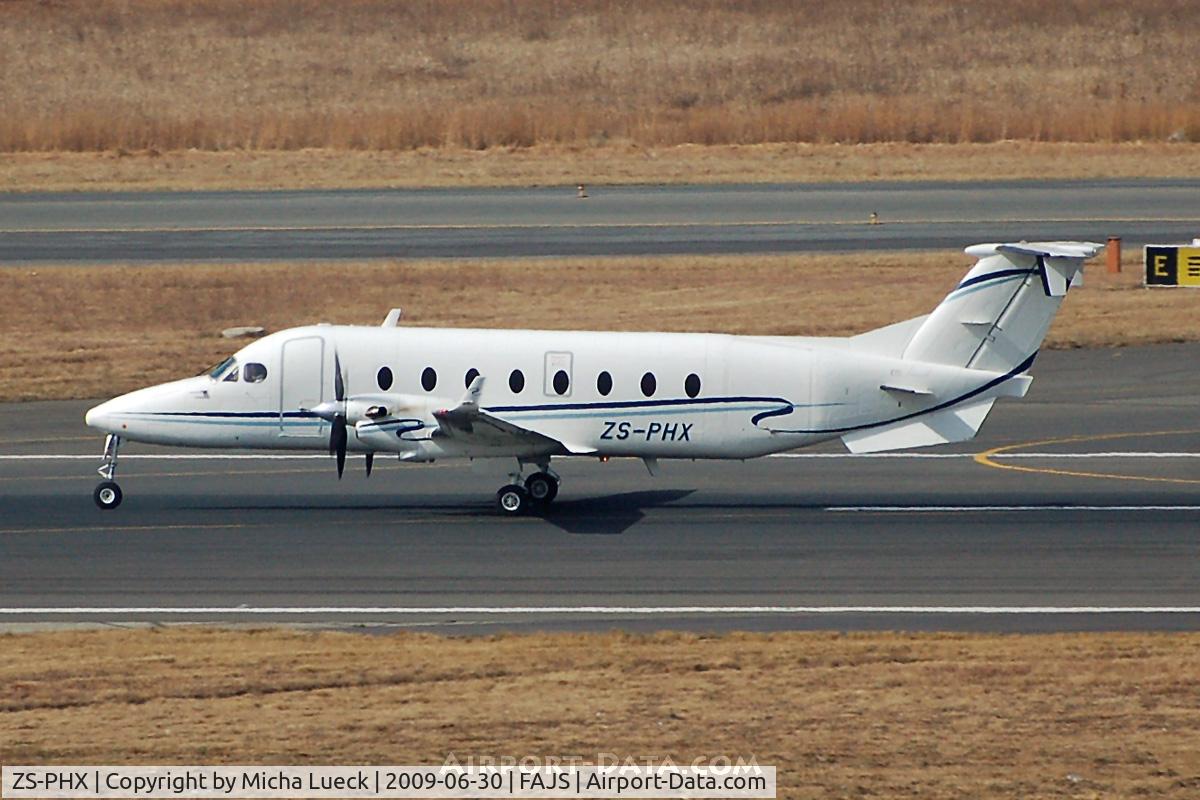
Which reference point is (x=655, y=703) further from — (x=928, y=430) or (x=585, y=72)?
(x=585, y=72)

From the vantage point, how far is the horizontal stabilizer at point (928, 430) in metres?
27.3

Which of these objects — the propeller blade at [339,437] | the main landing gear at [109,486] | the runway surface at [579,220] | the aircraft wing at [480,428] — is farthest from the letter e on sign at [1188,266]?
the main landing gear at [109,486]

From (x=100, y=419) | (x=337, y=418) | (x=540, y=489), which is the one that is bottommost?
(x=540, y=489)

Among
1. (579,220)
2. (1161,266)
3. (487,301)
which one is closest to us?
(487,301)

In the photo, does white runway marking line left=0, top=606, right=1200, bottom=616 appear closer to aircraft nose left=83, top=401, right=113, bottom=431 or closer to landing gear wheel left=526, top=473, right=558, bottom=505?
landing gear wheel left=526, top=473, right=558, bottom=505

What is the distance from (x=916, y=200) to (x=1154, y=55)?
3576cm

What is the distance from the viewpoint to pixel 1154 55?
295ft

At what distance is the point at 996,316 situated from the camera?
89.6 ft

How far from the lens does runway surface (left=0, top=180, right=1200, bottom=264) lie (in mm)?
52281

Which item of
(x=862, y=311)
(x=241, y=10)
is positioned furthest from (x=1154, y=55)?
(x=862, y=311)

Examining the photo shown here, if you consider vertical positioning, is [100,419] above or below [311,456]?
above

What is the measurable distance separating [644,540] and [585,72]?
65565 mm
